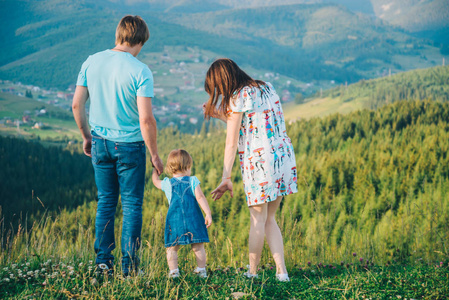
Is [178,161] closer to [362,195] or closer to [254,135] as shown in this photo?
[254,135]

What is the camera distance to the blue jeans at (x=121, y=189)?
353 cm

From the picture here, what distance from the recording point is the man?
3.47 metres

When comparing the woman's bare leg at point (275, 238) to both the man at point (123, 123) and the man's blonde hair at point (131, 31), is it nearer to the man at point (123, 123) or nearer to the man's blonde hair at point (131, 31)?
the man at point (123, 123)

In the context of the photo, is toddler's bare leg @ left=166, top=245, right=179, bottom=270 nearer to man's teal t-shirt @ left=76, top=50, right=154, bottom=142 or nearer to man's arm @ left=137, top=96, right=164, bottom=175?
man's arm @ left=137, top=96, right=164, bottom=175

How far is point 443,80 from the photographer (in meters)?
56.8

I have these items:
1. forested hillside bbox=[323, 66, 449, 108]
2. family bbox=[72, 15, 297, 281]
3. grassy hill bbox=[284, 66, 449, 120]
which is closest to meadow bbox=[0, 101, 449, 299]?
family bbox=[72, 15, 297, 281]

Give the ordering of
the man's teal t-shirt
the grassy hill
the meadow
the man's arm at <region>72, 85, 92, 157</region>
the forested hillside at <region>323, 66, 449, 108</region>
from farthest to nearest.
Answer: the grassy hill, the forested hillside at <region>323, 66, 449, 108</region>, the man's arm at <region>72, 85, 92, 157</region>, the man's teal t-shirt, the meadow

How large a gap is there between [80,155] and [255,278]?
7445cm

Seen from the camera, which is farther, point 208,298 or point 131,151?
point 131,151

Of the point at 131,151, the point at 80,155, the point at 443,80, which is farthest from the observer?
the point at 80,155

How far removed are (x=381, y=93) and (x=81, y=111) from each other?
6570 cm

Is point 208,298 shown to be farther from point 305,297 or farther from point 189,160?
point 189,160

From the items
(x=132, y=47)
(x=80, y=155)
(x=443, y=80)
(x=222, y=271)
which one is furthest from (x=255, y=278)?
(x=80, y=155)

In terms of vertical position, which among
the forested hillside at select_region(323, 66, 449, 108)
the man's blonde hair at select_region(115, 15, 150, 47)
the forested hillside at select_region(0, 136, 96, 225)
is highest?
the forested hillside at select_region(323, 66, 449, 108)
